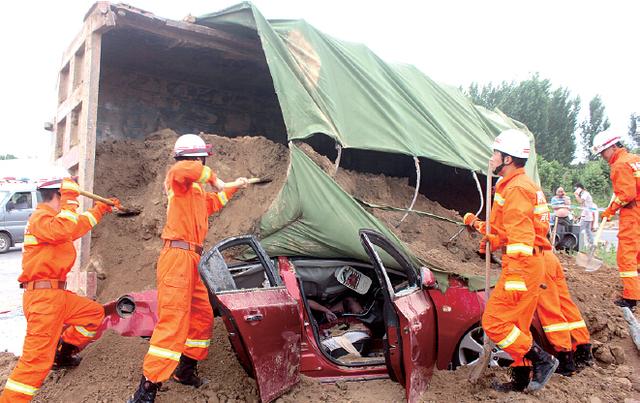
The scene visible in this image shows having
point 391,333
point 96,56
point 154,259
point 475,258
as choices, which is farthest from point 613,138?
point 96,56

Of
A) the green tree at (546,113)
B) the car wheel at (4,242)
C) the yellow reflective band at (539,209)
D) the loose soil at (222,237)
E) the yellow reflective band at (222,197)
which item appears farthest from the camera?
the green tree at (546,113)

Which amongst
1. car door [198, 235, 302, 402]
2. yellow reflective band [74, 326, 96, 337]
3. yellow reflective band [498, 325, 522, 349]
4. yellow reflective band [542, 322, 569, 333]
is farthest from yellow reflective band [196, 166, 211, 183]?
yellow reflective band [542, 322, 569, 333]

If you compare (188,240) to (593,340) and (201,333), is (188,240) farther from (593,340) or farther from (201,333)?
(593,340)

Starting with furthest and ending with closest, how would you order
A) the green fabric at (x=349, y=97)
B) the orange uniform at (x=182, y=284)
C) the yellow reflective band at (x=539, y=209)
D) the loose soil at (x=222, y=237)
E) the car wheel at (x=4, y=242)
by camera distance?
1. the car wheel at (x=4, y=242)
2. the green fabric at (x=349, y=97)
3. the yellow reflective band at (x=539, y=209)
4. the loose soil at (x=222, y=237)
5. the orange uniform at (x=182, y=284)

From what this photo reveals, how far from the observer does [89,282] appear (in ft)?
15.2

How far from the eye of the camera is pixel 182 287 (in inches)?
134

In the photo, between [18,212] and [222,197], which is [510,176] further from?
[18,212]

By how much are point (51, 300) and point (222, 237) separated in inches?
58.2

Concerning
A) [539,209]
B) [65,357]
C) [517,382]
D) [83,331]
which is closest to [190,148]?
[83,331]

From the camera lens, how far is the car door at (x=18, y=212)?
14.2m

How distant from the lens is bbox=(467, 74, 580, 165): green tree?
35625 mm

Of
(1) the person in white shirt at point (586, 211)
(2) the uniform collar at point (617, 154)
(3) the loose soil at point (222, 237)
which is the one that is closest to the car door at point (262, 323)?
(3) the loose soil at point (222, 237)

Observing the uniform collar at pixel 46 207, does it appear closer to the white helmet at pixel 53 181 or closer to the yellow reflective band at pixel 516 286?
the white helmet at pixel 53 181

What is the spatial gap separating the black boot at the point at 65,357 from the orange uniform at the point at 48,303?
43mm
